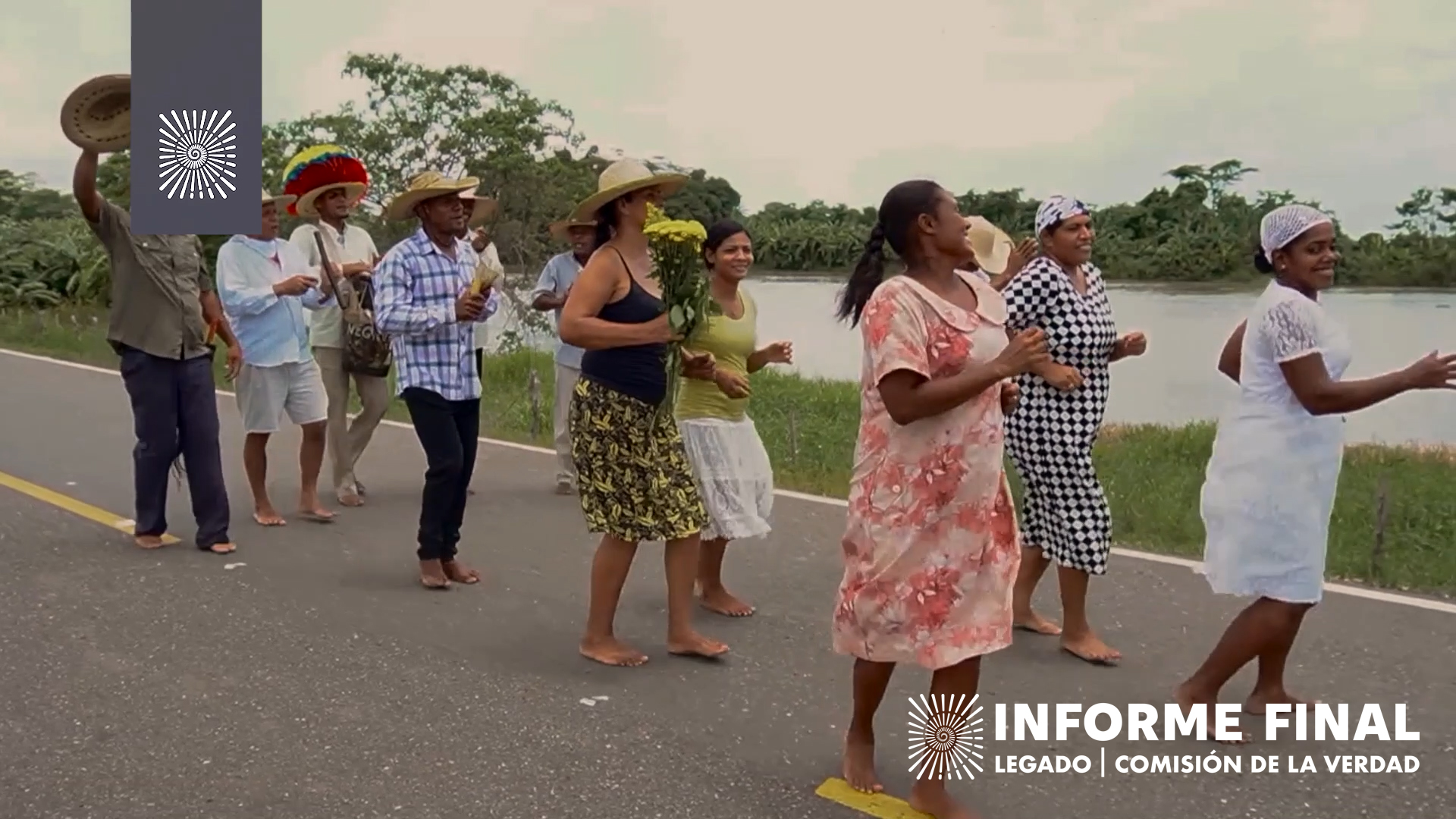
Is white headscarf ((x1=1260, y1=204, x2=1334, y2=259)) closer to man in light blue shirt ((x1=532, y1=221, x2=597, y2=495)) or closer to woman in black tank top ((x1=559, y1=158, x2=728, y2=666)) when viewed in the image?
woman in black tank top ((x1=559, y1=158, x2=728, y2=666))

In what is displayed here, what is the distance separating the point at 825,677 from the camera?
4824 millimetres

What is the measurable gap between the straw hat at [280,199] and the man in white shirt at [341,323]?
0.17 ft

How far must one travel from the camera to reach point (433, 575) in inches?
235

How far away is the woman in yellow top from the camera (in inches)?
213

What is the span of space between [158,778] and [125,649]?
1294 millimetres

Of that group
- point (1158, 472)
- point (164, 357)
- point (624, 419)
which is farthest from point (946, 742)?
point (1158, 472)

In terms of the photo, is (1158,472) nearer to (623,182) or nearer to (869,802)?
(623,182)

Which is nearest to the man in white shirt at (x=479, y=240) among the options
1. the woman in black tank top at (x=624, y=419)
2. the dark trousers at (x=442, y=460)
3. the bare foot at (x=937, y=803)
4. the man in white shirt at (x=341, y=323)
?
the dark trousers at (x=442, y=460)

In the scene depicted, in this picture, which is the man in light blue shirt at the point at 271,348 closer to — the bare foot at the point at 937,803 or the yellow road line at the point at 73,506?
the yellow road line at the point at 73,506

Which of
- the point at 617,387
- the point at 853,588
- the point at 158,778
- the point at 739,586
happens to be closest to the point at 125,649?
the point at 158,778

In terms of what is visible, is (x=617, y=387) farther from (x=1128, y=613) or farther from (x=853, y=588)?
(x=1128, y=613)

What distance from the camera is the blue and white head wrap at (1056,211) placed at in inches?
196

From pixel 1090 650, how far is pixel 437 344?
296cm

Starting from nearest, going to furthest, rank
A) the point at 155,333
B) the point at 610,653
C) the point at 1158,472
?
the point at 610,653 → the point at 155,333 → the point at 1158,472
